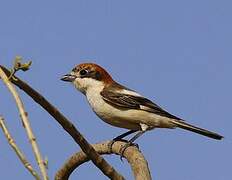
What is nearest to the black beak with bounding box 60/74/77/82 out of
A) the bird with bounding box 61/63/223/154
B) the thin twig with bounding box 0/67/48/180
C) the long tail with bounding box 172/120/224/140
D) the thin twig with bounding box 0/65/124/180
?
the bird with bounding box 61/63/223/154

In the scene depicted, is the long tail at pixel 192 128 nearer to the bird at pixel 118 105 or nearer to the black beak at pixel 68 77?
the bird at pixel 118 105

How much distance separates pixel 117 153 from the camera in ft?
20.6

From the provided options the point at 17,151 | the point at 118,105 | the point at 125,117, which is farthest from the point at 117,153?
the point at 17,151

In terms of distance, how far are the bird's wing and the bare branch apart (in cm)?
204

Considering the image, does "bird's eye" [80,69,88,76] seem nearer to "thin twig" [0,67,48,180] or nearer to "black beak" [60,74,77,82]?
"black beak" [60,74,77,82]

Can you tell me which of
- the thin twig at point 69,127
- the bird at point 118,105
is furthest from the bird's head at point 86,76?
the thin twig at point 69,127

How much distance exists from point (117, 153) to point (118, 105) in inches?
95.9

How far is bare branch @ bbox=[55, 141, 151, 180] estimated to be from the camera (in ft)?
15.0

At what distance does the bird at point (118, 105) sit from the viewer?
8.42m

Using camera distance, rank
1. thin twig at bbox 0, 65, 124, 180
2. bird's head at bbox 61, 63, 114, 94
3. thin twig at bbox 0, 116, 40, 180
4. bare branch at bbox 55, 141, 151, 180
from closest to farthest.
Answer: thin twig at bbox 0, 116, 40, 180, thin twig at bbox 0, 65, 124, 180, bare branch at bbox 55, 141, 151, 180, bird's head at bbox 61, 63, 114, 94

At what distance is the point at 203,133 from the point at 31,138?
6.68 metres

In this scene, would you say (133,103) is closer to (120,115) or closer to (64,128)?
(120,115)

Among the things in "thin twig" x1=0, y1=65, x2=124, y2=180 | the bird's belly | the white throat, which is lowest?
"thin twig" x1=0, y1=65, x2=124, y2=180

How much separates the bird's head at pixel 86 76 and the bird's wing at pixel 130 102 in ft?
0.73
